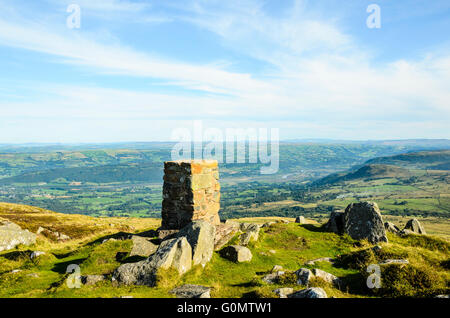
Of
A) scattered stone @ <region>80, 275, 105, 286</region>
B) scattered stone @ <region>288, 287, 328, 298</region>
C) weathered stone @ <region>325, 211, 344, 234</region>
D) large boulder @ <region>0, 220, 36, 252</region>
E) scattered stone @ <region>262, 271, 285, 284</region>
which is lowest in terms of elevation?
large boulder @ <region>0, 220, 36, 252</region>

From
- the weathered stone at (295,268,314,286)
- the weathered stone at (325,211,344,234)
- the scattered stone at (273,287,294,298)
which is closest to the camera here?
the scattered stone at (273,287,294,298)

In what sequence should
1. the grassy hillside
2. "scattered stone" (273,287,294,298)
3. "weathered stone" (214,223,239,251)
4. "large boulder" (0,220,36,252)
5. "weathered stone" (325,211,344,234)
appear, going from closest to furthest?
"scattered stone" (273,287,294,298)
the grassy hillside
"weathered stone" (214,223,239,251)
"large boulder" (0,220,36,252)
"weathered stone" (325,211,344,234)

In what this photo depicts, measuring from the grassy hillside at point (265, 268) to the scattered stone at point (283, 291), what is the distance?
287mm

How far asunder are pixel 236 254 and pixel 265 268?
1.78 m

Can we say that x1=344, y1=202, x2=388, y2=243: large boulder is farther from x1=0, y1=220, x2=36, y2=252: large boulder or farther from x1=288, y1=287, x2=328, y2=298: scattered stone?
x1=0, y1=220, x2=36, y2=252: large boulder

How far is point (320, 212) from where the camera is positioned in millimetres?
196375

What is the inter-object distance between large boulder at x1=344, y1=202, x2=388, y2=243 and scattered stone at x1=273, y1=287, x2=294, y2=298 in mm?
12878

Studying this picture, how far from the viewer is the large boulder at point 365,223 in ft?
68.2

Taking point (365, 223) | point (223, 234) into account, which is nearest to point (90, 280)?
point (223, 234)

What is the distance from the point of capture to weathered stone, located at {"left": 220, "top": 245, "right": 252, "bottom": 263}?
15.9 m

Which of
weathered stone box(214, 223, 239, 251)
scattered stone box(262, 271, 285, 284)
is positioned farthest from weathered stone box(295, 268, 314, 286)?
weathered stone box(214, 223, 239, 251)
